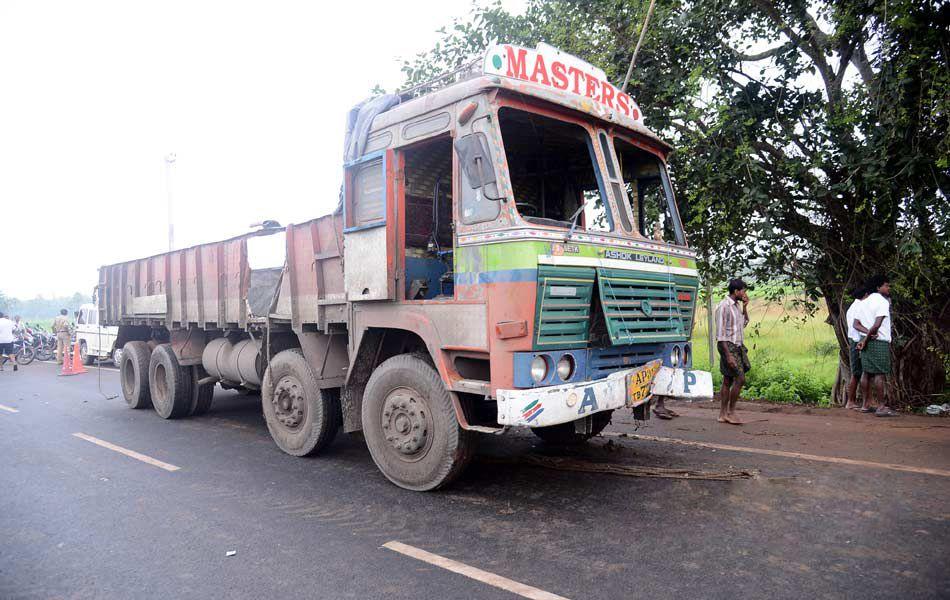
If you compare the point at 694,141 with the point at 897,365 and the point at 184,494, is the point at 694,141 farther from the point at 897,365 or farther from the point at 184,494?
the point at 184,494

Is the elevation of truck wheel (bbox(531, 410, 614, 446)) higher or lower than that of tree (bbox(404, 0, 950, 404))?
lower

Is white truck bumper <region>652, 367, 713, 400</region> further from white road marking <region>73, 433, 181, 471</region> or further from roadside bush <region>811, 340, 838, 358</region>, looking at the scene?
roadside bush <region>811, 340, 838, 358</region>

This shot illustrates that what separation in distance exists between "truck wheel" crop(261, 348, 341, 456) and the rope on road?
59.1 inches

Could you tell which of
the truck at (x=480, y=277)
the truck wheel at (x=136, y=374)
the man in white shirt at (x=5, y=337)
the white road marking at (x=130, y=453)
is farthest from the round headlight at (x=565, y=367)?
the man in white shirt at (x=5, y=337)

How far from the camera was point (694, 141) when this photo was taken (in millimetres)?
8320

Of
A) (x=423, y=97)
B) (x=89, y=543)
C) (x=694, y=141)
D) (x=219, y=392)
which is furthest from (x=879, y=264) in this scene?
(x=219, y=392)

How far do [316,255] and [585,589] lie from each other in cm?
386

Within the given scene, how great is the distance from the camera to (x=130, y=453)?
6.41m

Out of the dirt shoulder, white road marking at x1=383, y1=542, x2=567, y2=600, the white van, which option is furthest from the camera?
the white van

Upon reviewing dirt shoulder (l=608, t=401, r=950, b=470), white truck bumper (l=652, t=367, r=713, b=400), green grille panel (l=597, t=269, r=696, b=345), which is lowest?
dirt shoulder (l=608, t=401, r=950, b=470)

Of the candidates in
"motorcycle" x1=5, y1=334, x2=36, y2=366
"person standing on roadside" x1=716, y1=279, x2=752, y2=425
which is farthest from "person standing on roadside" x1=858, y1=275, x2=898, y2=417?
"motorcycle" x1=5, y1=334, x2=36, y2=366

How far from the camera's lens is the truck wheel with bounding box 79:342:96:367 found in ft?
60.6

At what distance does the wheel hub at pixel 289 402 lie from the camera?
596cm

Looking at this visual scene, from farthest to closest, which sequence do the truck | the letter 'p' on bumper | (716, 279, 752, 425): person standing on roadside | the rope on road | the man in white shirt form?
the man in white shirt
(716, 279, 752, 425): person standing on roadside
the rope on road
the truck
the letter 'p' on bumper
